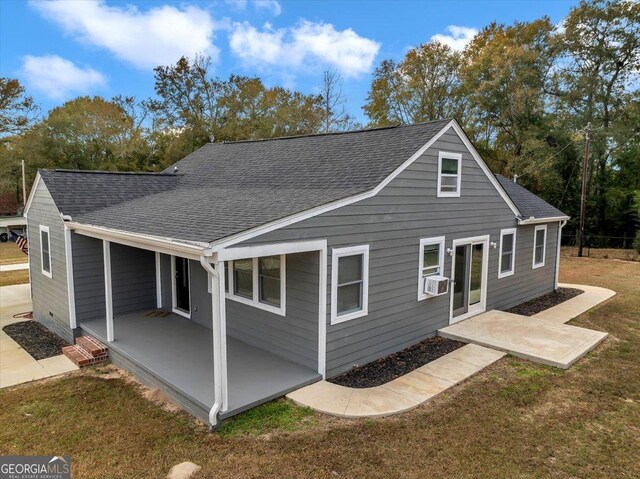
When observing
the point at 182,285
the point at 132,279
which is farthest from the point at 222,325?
the point at 132,279

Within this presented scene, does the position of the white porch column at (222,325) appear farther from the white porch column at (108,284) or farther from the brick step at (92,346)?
the brick step at (92,346)

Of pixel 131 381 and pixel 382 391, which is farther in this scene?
pixel 131 381

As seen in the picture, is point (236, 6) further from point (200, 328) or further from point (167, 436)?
point (167, 436)

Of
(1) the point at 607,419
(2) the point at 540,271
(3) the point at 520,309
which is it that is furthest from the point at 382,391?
(2) the point at 540,271

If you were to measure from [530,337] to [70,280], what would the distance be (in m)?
9.45

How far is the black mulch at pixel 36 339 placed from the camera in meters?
8.14

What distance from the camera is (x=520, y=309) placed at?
11047 mm

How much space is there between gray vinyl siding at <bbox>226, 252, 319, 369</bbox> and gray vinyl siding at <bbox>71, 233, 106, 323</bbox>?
12.4ft

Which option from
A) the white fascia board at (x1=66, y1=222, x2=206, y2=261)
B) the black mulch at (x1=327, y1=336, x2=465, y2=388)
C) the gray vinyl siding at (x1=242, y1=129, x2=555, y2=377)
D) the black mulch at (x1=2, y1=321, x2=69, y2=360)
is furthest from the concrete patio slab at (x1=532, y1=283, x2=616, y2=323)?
the black mulch at (x1=2, y1=321, x2=69, y2=360)

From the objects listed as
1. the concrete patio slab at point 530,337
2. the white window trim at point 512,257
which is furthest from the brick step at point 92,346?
the white window trim at point 512,257

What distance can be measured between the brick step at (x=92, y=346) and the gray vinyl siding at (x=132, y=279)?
1.13m

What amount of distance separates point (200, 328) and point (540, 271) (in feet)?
32.9

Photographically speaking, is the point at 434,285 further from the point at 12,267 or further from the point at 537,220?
the point at 12,267

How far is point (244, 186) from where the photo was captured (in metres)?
9.62
